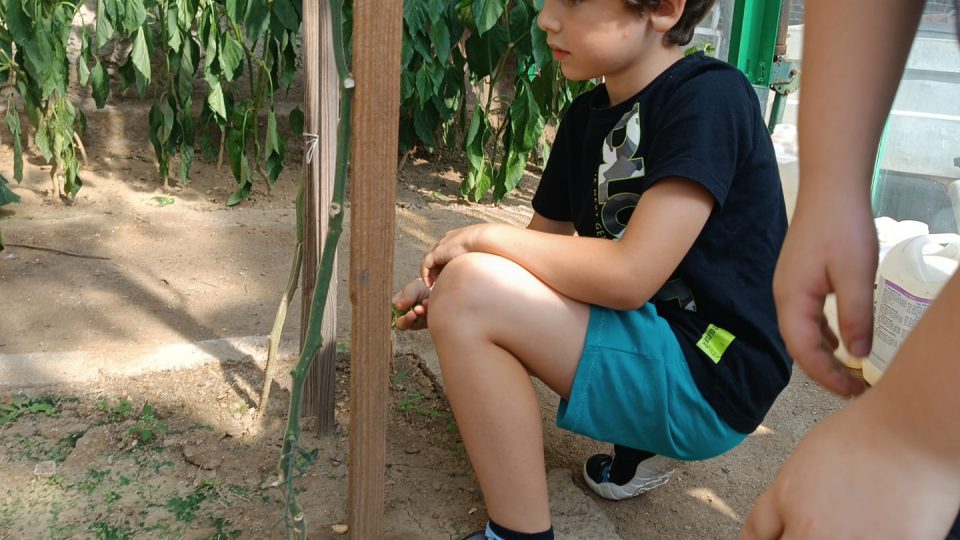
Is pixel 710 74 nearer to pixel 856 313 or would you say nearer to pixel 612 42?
pixel 612 42

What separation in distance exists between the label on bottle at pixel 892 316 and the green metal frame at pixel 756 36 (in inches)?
47.2

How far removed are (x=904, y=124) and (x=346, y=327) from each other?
1.81 metres

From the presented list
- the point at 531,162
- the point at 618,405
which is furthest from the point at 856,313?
the point at 531,162

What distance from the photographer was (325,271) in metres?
1.07

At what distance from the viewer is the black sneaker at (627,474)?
1.58m

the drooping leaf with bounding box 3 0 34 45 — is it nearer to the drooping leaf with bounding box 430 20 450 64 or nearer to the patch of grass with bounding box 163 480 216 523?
the drooping leaf with bounding box 430 20 450 64

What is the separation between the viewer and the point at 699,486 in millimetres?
1702

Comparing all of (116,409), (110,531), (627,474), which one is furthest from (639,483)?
(116,409)

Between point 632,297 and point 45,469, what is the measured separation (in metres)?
1.06

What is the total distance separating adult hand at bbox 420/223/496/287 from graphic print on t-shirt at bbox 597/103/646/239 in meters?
0.20

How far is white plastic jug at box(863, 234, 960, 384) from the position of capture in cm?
196

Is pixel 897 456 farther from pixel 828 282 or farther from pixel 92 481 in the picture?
pixel 92 481

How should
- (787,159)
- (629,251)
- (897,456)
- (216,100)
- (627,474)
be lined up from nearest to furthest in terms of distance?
(897,456) < (629,251) < (627,474) < (787,159) < (216,100)

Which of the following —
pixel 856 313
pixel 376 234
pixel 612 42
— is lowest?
pixel 376 234
